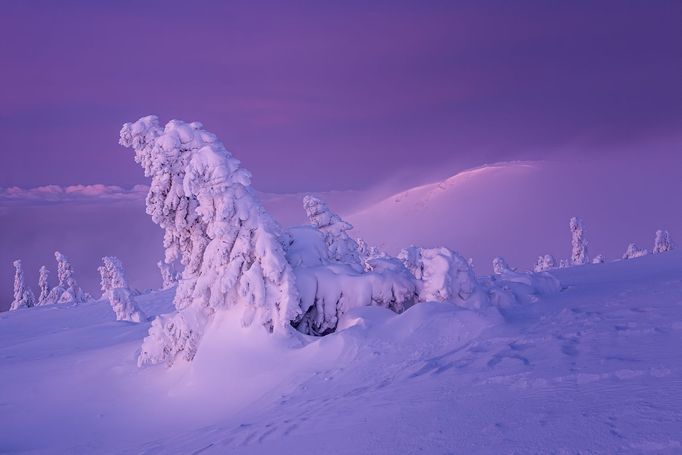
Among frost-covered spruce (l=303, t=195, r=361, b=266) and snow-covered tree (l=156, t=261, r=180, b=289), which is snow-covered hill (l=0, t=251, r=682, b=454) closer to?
frost-covered spruce (l=303, t=195, r=361, b=266)

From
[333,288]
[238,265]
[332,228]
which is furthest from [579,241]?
[238,265]

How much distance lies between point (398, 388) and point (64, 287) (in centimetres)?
7158

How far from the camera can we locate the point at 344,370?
11.6m

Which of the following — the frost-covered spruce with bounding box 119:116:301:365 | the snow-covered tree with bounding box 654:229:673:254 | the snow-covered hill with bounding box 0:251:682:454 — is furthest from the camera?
the snow-covered tree with bounding box 654:229:673:254

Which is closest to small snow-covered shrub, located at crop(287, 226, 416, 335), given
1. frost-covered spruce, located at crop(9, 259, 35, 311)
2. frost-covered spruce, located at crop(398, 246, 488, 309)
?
frost-covered spruce, located at crop(398, 246, 488, 309)

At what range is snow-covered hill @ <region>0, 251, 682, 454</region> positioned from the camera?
6.64m

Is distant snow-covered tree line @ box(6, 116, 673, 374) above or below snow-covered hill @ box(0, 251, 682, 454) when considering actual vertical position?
above

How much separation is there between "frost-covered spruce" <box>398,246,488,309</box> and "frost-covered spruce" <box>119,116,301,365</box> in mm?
4270

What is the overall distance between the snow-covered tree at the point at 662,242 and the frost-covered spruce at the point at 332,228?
5322 cm

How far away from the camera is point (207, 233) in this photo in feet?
48.2

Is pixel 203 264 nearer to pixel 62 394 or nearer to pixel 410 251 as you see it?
pixel 62 394

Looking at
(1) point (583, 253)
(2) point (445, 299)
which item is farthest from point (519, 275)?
(1) point (583, 253)

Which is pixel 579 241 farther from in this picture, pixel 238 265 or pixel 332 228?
pixel 238 265

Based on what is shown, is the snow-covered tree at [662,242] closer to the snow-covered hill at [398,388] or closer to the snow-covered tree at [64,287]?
the snow-covered hill at [398,388]
